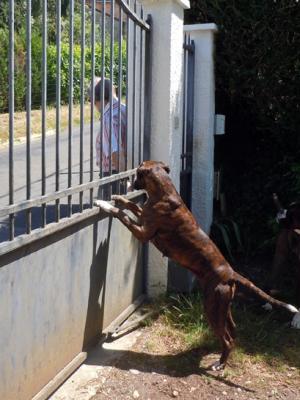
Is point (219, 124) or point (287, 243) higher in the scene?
point (219, 124)

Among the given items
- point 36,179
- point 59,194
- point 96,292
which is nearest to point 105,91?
point 59,194

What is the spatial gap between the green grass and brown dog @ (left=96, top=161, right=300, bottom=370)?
1.23ft

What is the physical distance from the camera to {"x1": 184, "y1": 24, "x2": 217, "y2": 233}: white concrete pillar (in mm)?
6340

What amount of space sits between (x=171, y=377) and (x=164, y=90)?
8.09ft

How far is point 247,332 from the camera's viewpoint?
4801 mm

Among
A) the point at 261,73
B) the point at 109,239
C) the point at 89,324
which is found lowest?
the point at 89,324

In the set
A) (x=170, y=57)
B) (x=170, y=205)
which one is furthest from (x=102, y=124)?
(x=170, y=57)

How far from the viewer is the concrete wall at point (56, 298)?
3.07 metres

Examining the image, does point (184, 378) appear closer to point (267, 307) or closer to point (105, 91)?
point (267, 307)

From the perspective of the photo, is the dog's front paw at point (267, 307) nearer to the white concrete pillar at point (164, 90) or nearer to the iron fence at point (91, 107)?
the white concrete pillar at point (164, 90)

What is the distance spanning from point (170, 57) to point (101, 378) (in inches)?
108

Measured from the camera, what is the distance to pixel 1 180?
688cm

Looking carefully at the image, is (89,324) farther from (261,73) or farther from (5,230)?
(261,73)

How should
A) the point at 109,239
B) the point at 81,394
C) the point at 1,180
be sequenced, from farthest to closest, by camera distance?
the point at 1,180
the point at 109,239
the point at 81,394
